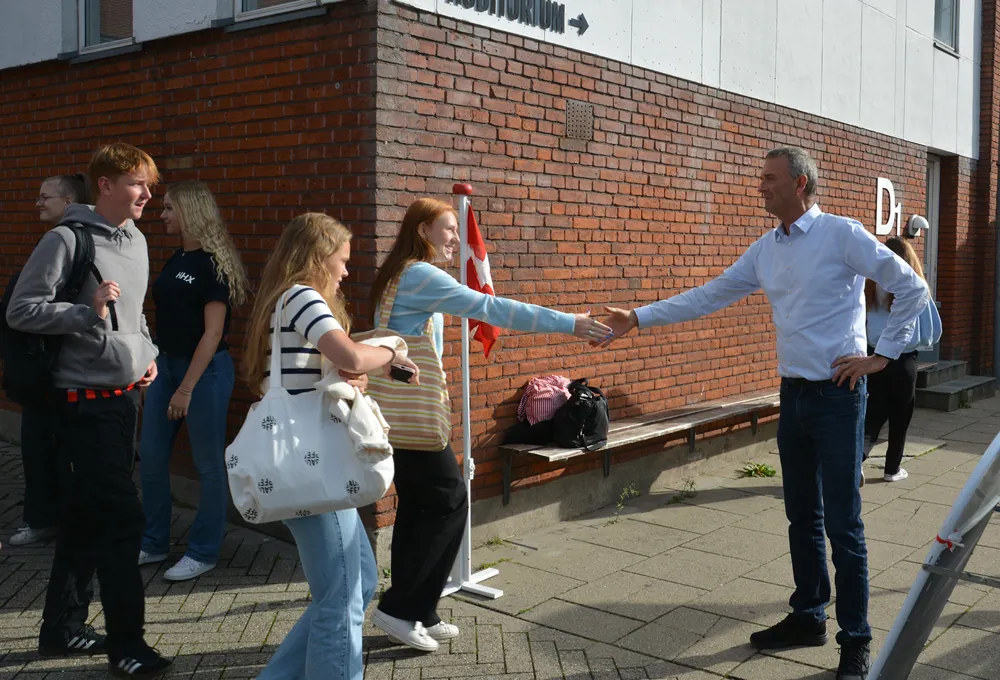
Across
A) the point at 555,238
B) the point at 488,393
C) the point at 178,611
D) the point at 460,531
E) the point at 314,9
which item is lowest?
the point at 178,611

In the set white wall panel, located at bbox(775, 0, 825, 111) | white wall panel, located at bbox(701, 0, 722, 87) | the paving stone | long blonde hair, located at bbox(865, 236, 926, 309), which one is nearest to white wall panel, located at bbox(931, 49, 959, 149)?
white wall panel, located at bbox(775, 0, 825, 111)

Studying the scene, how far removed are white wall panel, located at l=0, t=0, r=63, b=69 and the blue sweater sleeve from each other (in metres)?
4.69

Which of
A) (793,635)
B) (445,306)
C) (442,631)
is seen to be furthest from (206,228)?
(793,635)

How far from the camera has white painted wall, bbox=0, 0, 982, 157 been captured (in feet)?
21.7

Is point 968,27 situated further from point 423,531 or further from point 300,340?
point 300,340

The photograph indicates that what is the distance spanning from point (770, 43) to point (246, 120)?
487cm

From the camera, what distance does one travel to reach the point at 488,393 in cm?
609

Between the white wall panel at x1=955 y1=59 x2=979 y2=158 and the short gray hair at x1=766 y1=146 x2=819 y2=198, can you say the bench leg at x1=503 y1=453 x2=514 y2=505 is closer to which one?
the short gray hair at x1=766 y1=146 x2=819 y2=198

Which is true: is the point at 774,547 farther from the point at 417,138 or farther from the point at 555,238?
the point at 417,138

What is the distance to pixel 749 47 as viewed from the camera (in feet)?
27.5

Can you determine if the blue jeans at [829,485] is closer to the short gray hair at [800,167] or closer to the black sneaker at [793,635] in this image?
the black sneaker at [793,635]

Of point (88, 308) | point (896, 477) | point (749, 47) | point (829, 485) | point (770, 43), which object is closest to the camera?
point (88, 308)

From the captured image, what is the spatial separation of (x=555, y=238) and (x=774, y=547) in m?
2.36

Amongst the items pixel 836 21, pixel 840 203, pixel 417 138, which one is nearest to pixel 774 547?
pixel 417 138
